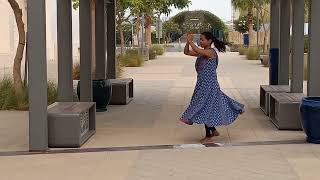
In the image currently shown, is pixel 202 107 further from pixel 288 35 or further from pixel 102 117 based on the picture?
pixel 288 35

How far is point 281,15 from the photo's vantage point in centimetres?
1350

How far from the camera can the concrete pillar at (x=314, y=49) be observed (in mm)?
9625

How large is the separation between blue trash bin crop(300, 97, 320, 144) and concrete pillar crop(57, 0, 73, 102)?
403 cm

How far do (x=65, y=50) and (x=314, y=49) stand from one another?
4.13m

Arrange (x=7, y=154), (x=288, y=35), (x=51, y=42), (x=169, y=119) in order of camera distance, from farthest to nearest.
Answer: (x=51, y=42) → (x=288, y=35) → (x=169, y=119) → (x=7, y=154)

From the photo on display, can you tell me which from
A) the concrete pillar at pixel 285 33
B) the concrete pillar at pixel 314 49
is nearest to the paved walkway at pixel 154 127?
the concrete pillar at pixel 314 49

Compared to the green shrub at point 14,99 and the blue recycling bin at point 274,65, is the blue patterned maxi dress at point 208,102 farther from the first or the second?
the blue recycling bin at point 274,65

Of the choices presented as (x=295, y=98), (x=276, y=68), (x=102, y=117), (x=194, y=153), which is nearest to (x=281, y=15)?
(x=276, y=68)

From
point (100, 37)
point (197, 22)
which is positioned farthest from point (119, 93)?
point (197, 22)

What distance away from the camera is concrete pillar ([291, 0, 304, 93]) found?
37.3 feet

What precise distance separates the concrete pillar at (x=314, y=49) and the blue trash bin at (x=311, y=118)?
84 cm

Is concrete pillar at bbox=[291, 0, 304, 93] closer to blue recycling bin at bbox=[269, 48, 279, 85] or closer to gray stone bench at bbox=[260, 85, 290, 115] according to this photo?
gray stone bench at bbox=[260, 85, 290, 115]

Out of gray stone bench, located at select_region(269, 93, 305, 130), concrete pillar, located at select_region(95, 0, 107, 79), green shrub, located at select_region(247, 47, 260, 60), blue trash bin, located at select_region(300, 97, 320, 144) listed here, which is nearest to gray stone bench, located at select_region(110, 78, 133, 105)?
concrete pillar, located at select_region(95, 0, 107, 79)

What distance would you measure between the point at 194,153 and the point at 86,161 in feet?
4.76
